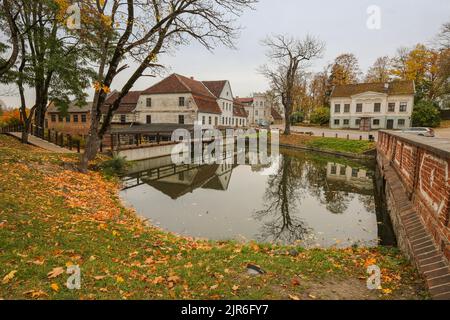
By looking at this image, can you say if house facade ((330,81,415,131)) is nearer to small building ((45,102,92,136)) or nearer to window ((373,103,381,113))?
window ((373,103,381,113))

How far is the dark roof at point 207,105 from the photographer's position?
39078mm

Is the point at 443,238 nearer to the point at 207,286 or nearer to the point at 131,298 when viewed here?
the point at 207,286

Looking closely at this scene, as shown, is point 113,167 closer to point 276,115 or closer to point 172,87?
point 172,87

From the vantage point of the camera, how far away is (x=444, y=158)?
184 inches

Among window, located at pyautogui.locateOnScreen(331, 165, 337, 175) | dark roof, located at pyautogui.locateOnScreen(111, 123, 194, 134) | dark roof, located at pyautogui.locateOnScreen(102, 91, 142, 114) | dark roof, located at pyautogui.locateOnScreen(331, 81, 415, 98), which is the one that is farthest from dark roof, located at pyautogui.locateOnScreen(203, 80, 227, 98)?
window, located at pyautogui.locateOnScreen(331, 165, 337, 175)

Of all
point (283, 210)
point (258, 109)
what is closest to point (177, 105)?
point (283, 210)

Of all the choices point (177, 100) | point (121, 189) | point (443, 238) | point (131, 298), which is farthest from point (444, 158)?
point (177, 100)

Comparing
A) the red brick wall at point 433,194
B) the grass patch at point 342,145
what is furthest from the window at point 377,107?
the red brick wall at point 433,194

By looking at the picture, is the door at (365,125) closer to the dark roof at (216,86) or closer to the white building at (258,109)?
the dark roof at (216,86)

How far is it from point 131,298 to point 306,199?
9.85 metres

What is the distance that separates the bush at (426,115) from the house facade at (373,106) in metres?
0.90

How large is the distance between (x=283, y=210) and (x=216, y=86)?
40.8 m

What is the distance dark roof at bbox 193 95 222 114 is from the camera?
39.1 m

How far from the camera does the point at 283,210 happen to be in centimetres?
1059
